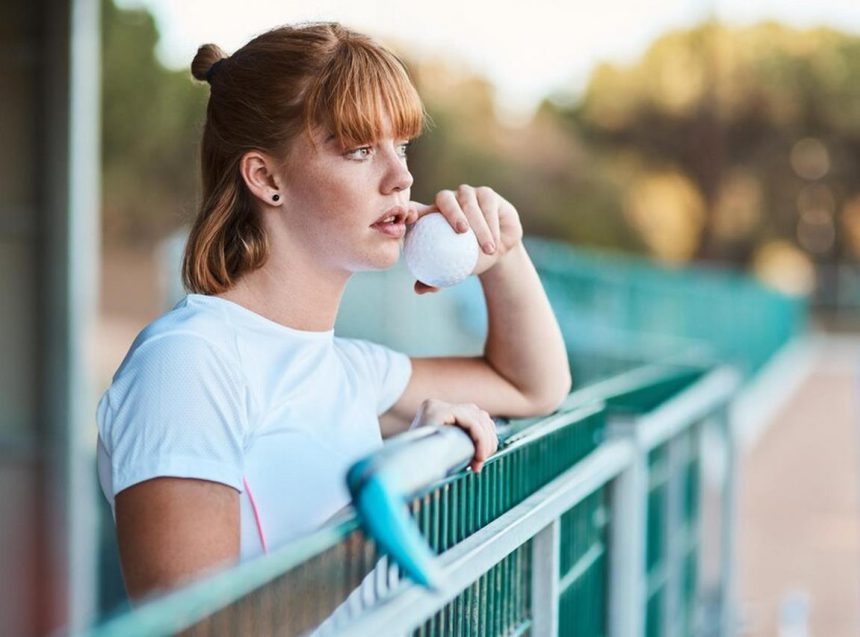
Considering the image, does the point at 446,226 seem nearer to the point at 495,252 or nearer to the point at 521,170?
the point at 495,252

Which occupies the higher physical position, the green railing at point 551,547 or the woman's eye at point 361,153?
the woman's eye at point 361,153

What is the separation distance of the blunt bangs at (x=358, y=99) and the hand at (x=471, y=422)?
1.36 ft

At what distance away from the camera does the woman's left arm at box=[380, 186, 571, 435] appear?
2.52m

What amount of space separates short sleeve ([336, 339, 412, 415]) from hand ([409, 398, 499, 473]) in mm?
413

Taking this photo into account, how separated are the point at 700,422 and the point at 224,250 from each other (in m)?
2.44

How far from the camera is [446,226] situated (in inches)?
87.4

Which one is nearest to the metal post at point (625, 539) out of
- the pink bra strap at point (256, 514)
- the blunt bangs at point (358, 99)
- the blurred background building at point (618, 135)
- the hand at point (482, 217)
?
the hand at point (482, 217)

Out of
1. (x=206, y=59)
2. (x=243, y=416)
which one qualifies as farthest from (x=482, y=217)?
(x=243, y=416)

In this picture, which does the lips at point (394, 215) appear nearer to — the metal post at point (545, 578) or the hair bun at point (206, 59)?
the hair bun at point (206, 59)

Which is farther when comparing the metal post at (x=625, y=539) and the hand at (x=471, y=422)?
the metal post at (x=625, y=539)

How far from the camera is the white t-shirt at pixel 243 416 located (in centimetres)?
177

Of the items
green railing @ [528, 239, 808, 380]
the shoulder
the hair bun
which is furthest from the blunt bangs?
green railing @ [528, 239, 808, 380]

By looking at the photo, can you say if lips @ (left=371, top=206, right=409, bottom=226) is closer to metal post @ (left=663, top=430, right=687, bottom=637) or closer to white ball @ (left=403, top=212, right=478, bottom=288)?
white ball @ (left=403, top=212, right=478, bottom=288)

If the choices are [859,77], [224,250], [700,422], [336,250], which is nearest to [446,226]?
[336,250]
